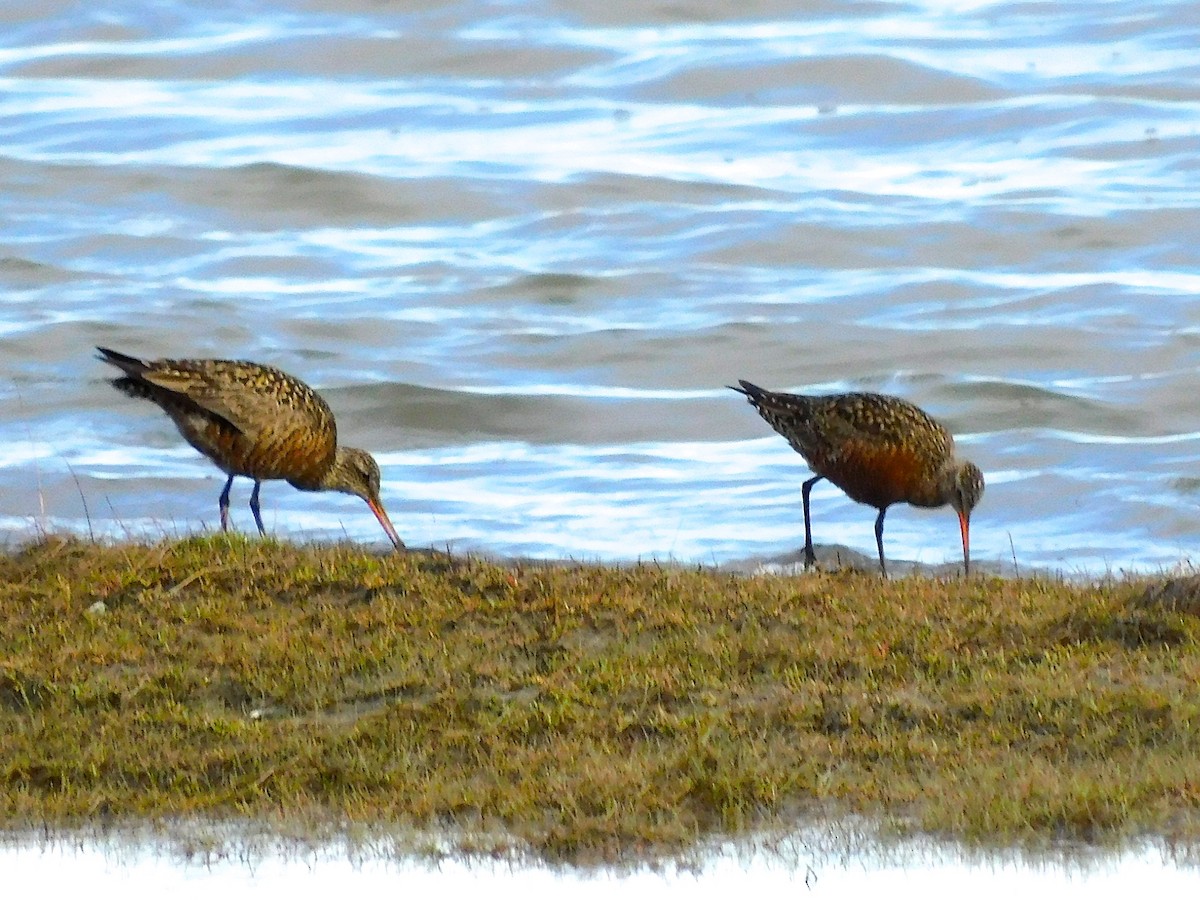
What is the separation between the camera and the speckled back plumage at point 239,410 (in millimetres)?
10016

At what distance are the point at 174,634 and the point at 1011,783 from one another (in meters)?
2.97

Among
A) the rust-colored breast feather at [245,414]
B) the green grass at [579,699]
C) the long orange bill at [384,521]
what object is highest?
the rust-colored breast feather at [245,414]

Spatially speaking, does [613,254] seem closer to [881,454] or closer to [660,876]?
[881,454]

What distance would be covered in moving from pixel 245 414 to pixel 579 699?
13.0ft

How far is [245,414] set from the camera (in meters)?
10.1

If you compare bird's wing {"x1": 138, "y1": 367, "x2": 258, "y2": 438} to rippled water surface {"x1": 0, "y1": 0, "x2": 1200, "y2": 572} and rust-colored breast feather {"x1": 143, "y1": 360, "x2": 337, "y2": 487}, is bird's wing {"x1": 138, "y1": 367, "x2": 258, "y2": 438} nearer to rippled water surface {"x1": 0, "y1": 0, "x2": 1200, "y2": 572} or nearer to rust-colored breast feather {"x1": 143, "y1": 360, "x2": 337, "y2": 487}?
rust-colored breast feather {"x1": 143, "y1": 360, "x2": 337, "y2": 487}

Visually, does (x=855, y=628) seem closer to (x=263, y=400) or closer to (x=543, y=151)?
(x=263, y=400)

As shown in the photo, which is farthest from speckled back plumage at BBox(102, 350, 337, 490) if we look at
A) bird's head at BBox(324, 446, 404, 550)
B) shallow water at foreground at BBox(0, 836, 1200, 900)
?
shallow water at foreground at BBox(0, 836, 1200, 900)

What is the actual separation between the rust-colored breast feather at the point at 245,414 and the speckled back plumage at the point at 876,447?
2.36 meters

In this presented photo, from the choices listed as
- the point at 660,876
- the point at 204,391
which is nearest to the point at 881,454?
the point at 204,391

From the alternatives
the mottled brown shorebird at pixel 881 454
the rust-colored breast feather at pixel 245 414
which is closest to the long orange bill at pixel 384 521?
the rust-colored breast feather at pixel 245 414

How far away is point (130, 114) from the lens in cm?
2620

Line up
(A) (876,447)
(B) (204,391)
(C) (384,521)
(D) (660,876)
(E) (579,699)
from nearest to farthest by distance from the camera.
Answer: (D) (660,876)
(E) (579,699)
(B) (204,391)
(A) (876,447)
(C) (384,521)

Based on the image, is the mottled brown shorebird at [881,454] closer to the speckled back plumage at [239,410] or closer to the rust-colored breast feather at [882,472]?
the rust-colored breast feather at [882,472]
